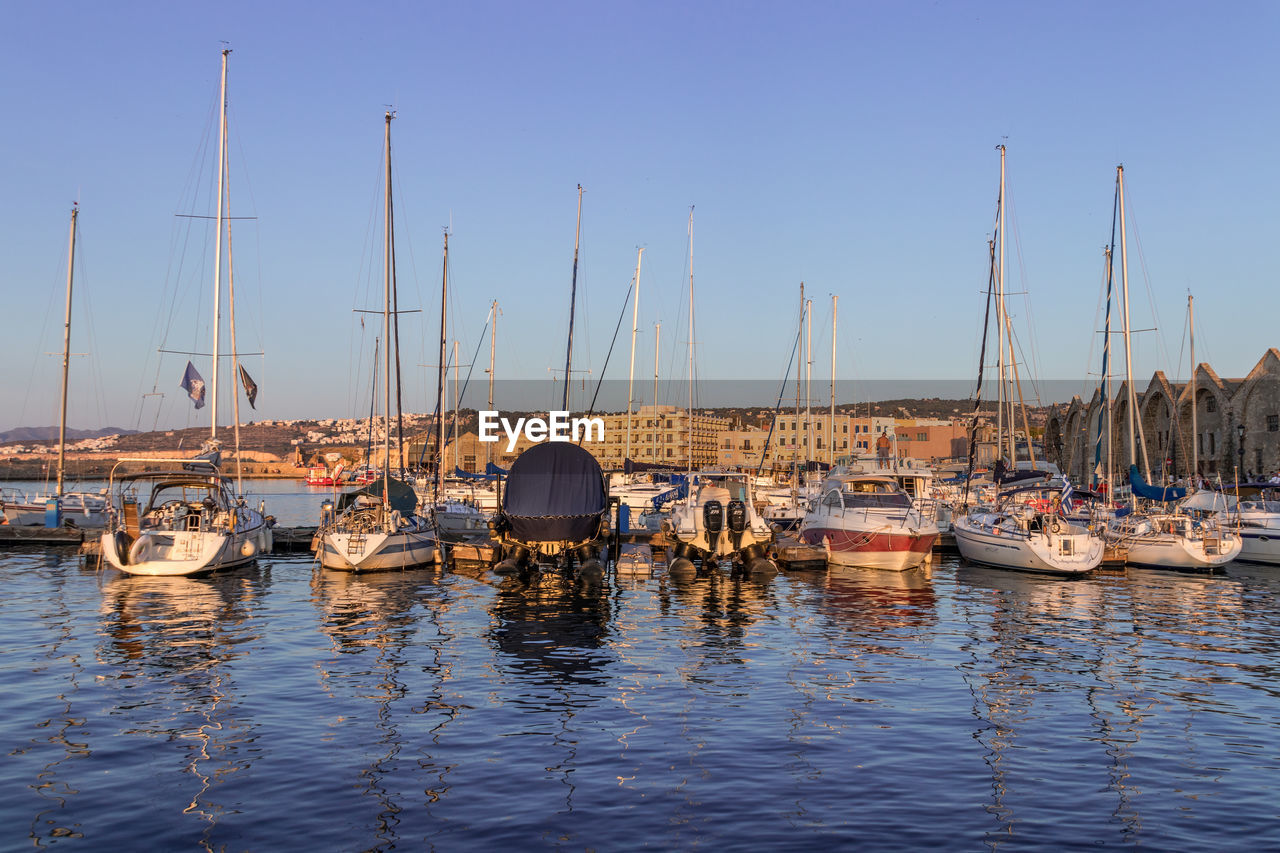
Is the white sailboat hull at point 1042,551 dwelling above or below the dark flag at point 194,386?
below

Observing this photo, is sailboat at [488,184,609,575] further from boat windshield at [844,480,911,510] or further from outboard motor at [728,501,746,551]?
boat windshield at [844,480,911,510]

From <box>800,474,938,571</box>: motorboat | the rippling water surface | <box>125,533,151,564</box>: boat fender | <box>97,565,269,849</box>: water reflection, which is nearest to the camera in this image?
the rippling water surface

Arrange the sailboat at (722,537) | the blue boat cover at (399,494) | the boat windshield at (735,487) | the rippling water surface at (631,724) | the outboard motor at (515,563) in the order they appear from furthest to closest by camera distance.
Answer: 1. the boat windshield at (735,487)
2. the blue boat cover at (399,494)
3. the sailboat at (722,537)
4. the outboard motor at (515,563)
5. the rippling water surface at (631,724)

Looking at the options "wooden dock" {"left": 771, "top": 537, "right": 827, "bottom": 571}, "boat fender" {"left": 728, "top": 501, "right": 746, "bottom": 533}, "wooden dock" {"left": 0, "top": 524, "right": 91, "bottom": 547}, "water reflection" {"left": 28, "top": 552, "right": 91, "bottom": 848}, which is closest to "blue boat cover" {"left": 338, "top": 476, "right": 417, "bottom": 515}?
"boat fender" {"left": 728, "top": 501, "right": 746, "bottom": 533}

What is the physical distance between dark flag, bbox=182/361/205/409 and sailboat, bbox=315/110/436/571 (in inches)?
314

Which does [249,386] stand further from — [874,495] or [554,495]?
[874,495]

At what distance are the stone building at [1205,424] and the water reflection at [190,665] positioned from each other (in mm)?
39569

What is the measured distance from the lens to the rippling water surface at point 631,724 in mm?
12008

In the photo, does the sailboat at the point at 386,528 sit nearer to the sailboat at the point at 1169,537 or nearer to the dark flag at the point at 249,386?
the dark flag at the point at 249,386

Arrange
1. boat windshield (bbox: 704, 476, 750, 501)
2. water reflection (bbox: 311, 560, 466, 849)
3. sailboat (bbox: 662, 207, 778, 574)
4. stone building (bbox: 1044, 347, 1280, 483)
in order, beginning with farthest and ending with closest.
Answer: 1. stone building (bbox: 1044, 347, 1280, 483)
2. boat windshield (bbox: 704, 476, 750, 501)
3. sailboat (bbox: 662, 207, 778, 574)
4. water reflection (bbox: 311, 560, 466, 849)

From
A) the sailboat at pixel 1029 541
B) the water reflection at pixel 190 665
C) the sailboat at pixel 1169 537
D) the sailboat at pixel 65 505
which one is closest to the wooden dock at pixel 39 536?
the sailboat at pixel 65 505

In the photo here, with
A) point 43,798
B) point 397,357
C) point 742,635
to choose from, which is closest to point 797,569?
point 742,635

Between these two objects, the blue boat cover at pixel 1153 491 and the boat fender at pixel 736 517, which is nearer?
the boat fender at pixel 736 517

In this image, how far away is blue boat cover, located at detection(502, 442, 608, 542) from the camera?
3572 centimetres
